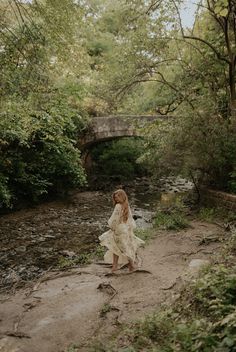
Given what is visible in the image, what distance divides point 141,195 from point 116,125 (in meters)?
4.02

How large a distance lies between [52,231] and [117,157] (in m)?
12.7

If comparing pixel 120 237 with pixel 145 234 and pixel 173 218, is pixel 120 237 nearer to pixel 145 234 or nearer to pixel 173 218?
pixel 145 234

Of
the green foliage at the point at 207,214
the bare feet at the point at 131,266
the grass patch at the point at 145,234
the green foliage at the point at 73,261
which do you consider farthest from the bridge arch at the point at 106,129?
the bare feet at the point at 131,266

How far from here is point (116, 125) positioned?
20031mm

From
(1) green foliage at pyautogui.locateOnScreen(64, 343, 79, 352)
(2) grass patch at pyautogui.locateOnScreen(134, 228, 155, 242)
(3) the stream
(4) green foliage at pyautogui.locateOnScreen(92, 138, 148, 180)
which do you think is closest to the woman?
(3) the stream

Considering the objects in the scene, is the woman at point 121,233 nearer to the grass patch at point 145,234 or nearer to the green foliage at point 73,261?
the green foliage at point 73,261

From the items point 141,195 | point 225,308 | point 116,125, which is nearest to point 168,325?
point 225,308

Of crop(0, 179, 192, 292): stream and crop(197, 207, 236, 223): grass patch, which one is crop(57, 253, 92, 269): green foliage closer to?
crop(0, 179, 192, 292): stream

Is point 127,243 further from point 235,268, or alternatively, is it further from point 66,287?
point 235,268

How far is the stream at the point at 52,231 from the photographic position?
8547mm

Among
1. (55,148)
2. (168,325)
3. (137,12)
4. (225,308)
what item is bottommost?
(168,325)

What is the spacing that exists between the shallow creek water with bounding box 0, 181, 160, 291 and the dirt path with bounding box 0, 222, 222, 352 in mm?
1040

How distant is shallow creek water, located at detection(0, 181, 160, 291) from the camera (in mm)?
8625

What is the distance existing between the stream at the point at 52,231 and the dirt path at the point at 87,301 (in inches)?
40.3
